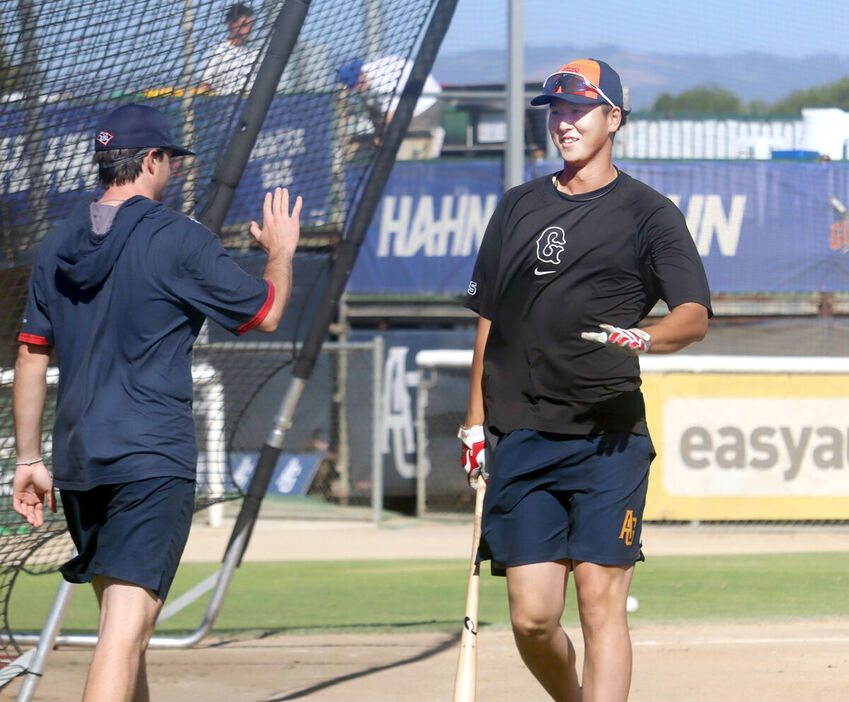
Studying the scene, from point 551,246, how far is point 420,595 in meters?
4.72

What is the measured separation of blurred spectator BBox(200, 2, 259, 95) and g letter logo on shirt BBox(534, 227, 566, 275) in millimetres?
2024

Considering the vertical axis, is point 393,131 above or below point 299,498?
above

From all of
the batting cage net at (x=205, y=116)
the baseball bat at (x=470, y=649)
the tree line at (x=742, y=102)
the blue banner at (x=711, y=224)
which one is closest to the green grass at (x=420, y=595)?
the batting cage net at (x=205, y=116)

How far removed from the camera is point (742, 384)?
38.9ft

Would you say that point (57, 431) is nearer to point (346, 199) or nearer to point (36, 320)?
point (36, 320)

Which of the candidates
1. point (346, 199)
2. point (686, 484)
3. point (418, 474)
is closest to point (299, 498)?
point (418, 474)

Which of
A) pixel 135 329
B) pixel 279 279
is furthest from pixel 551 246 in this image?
pixel 135 329

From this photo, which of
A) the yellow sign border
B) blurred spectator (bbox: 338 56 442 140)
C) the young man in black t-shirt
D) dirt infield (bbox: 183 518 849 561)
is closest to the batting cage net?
blurred spectator (bbox: 338 56 442 140)

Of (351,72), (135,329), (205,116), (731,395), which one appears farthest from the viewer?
(731,395)

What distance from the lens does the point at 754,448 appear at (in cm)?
1180

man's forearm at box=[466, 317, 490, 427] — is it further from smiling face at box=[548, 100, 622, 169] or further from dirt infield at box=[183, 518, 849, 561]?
dirt infield at box=[183, 518, 849, 561]

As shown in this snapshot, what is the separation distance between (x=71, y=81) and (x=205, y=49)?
572 millimetres

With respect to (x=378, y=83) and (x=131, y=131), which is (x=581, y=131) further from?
(x=378, y=83)

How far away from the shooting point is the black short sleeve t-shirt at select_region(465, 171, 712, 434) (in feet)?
13.0
